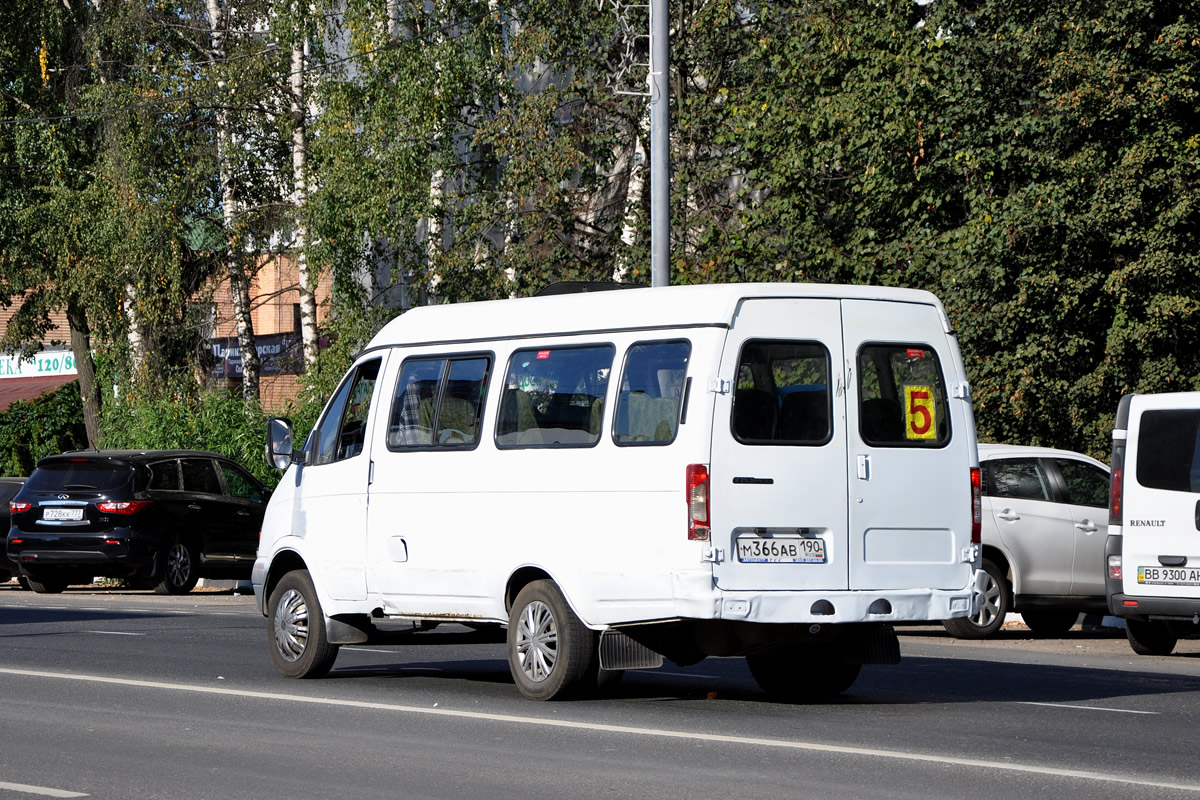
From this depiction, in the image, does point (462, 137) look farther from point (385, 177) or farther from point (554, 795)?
point (554, 795)

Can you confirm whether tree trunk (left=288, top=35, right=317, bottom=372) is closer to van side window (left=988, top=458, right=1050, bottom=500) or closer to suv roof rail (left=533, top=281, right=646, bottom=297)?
van side window (left=988, top=458, right=1050, bottom=500)

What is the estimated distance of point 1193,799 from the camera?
24.4 ft

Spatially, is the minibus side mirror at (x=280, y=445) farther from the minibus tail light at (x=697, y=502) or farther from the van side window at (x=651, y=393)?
the minibus tail light at (x=697, y=502)

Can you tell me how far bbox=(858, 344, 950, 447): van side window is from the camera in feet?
35.3

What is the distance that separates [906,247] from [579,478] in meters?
12.5

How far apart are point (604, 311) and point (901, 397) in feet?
5.87

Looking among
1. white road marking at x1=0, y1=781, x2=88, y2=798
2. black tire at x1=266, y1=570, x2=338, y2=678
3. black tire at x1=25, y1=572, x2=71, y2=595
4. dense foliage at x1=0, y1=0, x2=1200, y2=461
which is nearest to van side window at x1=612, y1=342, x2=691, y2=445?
black tire at x1=266, y1=570, x2=338, y2=678

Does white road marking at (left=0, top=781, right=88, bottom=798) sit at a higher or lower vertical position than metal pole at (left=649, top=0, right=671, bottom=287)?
lower

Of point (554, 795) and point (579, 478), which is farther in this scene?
point (579, 478)

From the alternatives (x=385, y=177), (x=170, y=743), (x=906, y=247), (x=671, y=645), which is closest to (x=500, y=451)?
(x=671, y=645)

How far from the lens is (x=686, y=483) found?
33.1ft

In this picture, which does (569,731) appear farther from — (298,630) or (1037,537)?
(1037,537)

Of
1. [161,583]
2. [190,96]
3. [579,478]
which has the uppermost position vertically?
[190,96]

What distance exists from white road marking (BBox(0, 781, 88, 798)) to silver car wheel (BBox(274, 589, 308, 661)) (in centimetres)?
457
